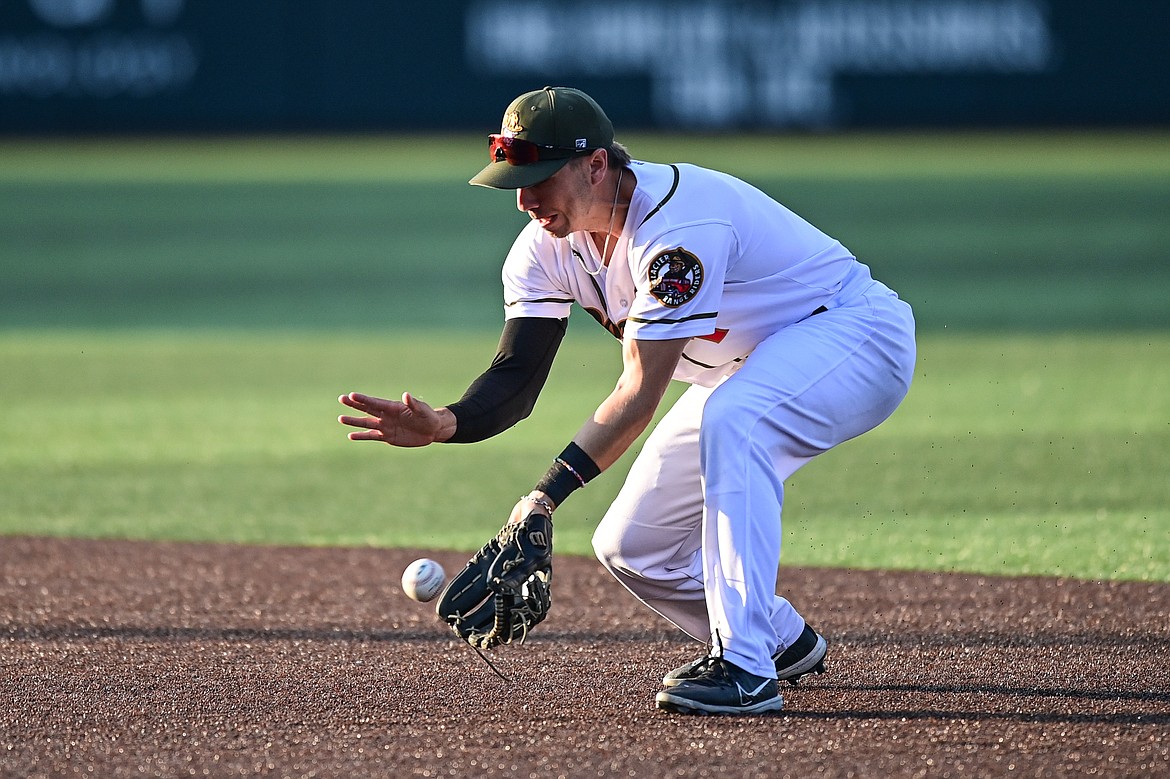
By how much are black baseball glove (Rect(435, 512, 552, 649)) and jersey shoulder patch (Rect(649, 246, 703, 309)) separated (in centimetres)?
66

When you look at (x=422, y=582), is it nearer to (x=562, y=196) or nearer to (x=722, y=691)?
(x=722, y=691)

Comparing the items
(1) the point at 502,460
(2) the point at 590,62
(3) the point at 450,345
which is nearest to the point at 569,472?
(1) the point at 502,460

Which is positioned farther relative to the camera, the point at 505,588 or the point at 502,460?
the point at 502,460

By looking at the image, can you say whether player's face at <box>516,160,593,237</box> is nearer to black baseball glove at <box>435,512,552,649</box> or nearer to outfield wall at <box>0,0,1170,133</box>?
black baseball glove at <box>435,512,552,649</box>

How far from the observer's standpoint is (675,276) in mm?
4125

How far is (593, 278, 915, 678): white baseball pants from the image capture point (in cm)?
411

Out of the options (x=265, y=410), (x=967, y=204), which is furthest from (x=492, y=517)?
(x=967, y=204)

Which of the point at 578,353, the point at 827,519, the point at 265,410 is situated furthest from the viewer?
the point at 578,353

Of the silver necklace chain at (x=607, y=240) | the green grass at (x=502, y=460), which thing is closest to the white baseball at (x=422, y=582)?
the silver necklace chain at (x=607, y=240)

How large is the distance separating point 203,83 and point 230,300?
10.8m

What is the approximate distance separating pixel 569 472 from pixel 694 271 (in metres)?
0.62

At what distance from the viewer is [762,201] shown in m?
4.46

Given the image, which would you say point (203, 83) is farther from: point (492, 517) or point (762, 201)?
point (762, 201)

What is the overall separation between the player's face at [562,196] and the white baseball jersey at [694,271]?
133 mm
